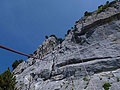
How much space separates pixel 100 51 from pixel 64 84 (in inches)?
258

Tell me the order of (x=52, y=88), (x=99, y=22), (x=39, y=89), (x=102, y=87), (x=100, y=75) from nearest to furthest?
1. (x=102, y=87)
2. (x=100, y=75)
3. (x=52, y=88)
4. (x=39, y=89)
5. (x=99, y=22)

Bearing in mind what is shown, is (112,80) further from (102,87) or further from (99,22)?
(99,22)

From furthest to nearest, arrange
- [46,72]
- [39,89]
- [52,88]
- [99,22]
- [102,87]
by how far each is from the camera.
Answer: [99,22]
[46,72]
[39,89]
[52,88]
[102,87]

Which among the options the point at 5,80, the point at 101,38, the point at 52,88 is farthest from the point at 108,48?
the point at 5,80

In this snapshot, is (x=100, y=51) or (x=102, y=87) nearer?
(x=102, y=87)

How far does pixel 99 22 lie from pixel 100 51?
8.03 metres

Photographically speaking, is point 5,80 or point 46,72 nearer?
point 5,80

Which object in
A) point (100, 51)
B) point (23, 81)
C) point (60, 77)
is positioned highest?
point (100, 51)

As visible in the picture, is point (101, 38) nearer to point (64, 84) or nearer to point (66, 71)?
point (66, 71)

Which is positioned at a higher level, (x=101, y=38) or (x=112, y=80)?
(x=101, y=38)

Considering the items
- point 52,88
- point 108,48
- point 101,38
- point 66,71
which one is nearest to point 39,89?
point 52,88

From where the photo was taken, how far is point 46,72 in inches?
562

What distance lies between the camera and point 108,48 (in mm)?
12438

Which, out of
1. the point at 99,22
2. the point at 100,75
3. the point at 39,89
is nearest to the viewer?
the point at 100,75
